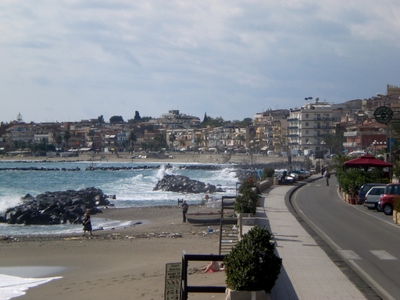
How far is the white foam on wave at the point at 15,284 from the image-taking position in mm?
16562

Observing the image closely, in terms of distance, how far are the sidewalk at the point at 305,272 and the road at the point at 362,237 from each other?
0.58 meters

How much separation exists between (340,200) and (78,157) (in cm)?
15771

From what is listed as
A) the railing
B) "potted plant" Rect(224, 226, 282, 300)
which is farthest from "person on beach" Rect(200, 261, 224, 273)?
"potted plant" Rect(224, 226, 282, 300)

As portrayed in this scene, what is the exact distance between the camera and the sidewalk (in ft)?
35.8

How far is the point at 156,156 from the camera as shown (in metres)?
184

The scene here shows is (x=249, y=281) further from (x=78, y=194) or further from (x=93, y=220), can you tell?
(x=78, y=194)

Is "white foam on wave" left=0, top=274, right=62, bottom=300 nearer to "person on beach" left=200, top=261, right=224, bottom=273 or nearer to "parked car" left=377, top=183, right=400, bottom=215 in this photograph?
"person on beach" left=200, top=261, right=224, bottom=273

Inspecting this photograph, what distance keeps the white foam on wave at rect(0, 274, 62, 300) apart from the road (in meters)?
8.35

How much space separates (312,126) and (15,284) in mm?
109776

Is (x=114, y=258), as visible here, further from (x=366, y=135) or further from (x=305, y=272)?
(x=366, y=135)

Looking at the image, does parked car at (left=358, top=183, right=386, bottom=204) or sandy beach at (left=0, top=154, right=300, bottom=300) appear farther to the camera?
parked car at (left=358, top=183, right=386, bottom=204)

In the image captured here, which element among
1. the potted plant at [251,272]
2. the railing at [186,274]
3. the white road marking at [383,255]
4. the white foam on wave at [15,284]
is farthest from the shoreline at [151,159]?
the potted plant at [251,272]

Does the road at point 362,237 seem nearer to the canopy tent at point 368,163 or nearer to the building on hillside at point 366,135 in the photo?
the canopy tent at point 368,163

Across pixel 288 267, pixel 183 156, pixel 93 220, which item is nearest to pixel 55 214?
pixel 93 220
